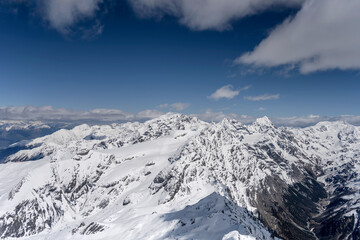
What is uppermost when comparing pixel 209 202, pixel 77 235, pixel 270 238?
pixel 209 202

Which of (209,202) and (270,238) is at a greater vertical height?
(209,202)

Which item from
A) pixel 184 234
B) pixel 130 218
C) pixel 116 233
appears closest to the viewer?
pixel 184 234

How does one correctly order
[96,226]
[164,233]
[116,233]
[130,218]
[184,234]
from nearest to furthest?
[184,234], [164,233], [116,233], [96,226], [130,218]

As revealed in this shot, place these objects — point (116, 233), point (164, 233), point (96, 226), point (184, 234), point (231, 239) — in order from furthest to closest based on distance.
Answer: point (96, 226)
point (116, 233)
point (164, 233)
point (184, 234)
point (231, 239)

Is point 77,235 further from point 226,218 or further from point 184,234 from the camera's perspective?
point 226,218

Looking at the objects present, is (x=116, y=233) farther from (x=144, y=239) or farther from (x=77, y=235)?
(x=77, y=235)

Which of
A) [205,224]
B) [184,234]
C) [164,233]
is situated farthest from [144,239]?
[205,224]

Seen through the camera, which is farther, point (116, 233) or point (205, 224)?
point (116, 233)

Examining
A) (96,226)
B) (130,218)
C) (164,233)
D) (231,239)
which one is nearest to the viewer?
(231,239)

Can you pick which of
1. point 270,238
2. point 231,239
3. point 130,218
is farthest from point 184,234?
point 270,238
